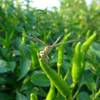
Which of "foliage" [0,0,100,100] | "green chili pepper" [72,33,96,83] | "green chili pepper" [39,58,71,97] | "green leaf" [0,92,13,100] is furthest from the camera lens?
"green leaf" [0,92,13,100]

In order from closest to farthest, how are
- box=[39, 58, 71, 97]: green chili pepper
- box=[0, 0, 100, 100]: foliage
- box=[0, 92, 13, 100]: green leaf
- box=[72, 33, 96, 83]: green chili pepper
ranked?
1. box=[39, 58, 71, 97]: green chili pepper
2. box=[72, 33, 96, 83]: green chili pepper
3. box=[0, 0, 100, 100]: foliage
4. box=[0, 92, 13, 100]: green leaf

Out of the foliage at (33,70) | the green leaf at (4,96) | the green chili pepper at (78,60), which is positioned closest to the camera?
the green chili pepper at (78,60)

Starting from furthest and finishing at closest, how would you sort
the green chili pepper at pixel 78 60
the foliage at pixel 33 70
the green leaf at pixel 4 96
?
1. the green leaf at pixel 4 96
2. the foliage at pixel 33 70
3. the green chili pepper at pixel 78 60

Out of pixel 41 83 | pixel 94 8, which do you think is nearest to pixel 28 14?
pixel 41 83

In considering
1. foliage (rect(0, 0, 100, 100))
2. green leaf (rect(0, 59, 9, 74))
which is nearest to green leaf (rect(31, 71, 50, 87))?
foliage (rect(0, 0, 100, 100))

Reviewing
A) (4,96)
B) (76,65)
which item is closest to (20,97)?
(4,96)

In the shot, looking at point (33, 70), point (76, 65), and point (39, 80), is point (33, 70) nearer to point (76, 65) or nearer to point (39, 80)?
point (39, 80)

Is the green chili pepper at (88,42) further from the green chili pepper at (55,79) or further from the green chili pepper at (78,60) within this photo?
the green chili pepper at (55,79)

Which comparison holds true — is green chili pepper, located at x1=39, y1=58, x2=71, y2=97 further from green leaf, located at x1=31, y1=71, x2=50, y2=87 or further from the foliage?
green leaf, located at x1=31, y1=71, x2=50, y2=87

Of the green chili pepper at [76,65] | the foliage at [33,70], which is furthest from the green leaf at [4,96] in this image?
the green chili pepper at [76,65]
